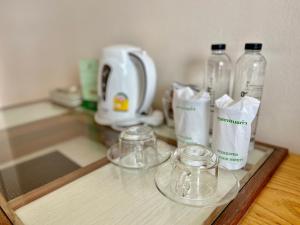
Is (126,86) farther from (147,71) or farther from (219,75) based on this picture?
(219,75)

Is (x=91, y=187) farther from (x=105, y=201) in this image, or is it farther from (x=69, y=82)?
(x=69, y=82)

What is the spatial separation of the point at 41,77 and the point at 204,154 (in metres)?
1.19

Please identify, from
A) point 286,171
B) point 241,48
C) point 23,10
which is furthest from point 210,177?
point 23,10

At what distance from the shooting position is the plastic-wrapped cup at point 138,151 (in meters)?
0.60

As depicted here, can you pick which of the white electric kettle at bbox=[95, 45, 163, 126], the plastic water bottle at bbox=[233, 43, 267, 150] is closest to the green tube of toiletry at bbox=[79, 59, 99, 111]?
the white electric kettle at bbox=[95, 45, 163, 126]

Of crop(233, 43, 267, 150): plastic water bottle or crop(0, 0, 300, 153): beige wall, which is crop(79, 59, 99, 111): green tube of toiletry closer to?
crop(0, 0, 300, 153): beige wall

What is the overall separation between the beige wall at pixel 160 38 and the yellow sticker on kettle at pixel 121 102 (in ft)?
0.60

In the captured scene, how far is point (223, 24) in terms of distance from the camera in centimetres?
69

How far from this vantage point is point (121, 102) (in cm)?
82

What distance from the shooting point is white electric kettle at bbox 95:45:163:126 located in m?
0.79

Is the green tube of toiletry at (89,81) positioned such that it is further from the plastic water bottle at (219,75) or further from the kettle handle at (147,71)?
the plastic water bottle at (219,75)

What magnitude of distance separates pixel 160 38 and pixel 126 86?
0.23m

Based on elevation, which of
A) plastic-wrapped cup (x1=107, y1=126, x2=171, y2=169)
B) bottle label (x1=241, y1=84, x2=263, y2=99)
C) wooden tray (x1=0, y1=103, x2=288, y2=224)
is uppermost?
bottle label (x1=241, y1=84, x2=263, y2=99)

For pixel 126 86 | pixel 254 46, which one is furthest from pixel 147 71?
pixel 254 46
